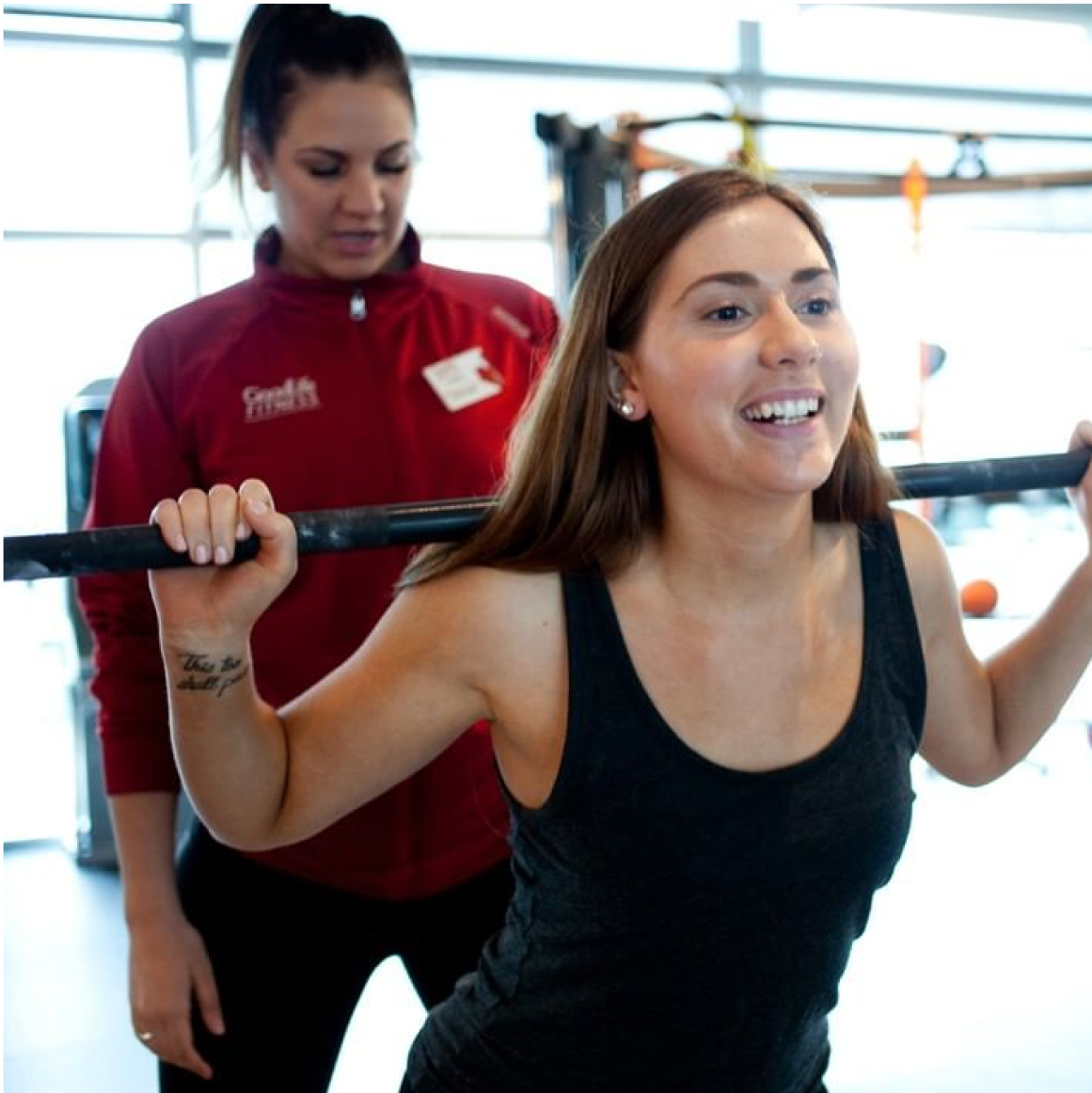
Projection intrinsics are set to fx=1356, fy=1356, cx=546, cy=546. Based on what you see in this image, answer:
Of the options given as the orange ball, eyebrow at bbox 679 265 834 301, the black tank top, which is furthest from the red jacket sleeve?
Answer: the orange ball

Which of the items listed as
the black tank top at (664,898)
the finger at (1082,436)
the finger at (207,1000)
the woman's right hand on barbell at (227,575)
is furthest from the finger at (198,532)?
the finger at (1082,436)

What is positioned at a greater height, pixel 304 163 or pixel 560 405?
pixel 304 163

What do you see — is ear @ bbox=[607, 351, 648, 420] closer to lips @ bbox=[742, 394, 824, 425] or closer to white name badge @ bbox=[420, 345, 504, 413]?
lips @ bbox=[742, 394, 824, 425]

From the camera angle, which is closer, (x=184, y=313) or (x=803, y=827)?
(x=803, y=827)

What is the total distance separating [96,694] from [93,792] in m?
3.30

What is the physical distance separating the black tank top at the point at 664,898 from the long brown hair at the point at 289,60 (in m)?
0.65

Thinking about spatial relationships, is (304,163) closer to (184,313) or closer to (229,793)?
(184,313)

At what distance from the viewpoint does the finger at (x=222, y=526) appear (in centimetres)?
114

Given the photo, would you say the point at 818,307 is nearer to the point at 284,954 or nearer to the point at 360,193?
the point at 360,193

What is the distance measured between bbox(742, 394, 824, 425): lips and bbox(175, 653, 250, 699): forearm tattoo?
52cm

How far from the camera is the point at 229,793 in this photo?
1234mm

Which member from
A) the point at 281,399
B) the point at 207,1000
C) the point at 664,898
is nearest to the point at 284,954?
the point at 207,1000

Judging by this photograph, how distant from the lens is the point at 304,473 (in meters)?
1.53

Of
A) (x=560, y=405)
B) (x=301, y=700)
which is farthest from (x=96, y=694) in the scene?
(x=560, y=405)
